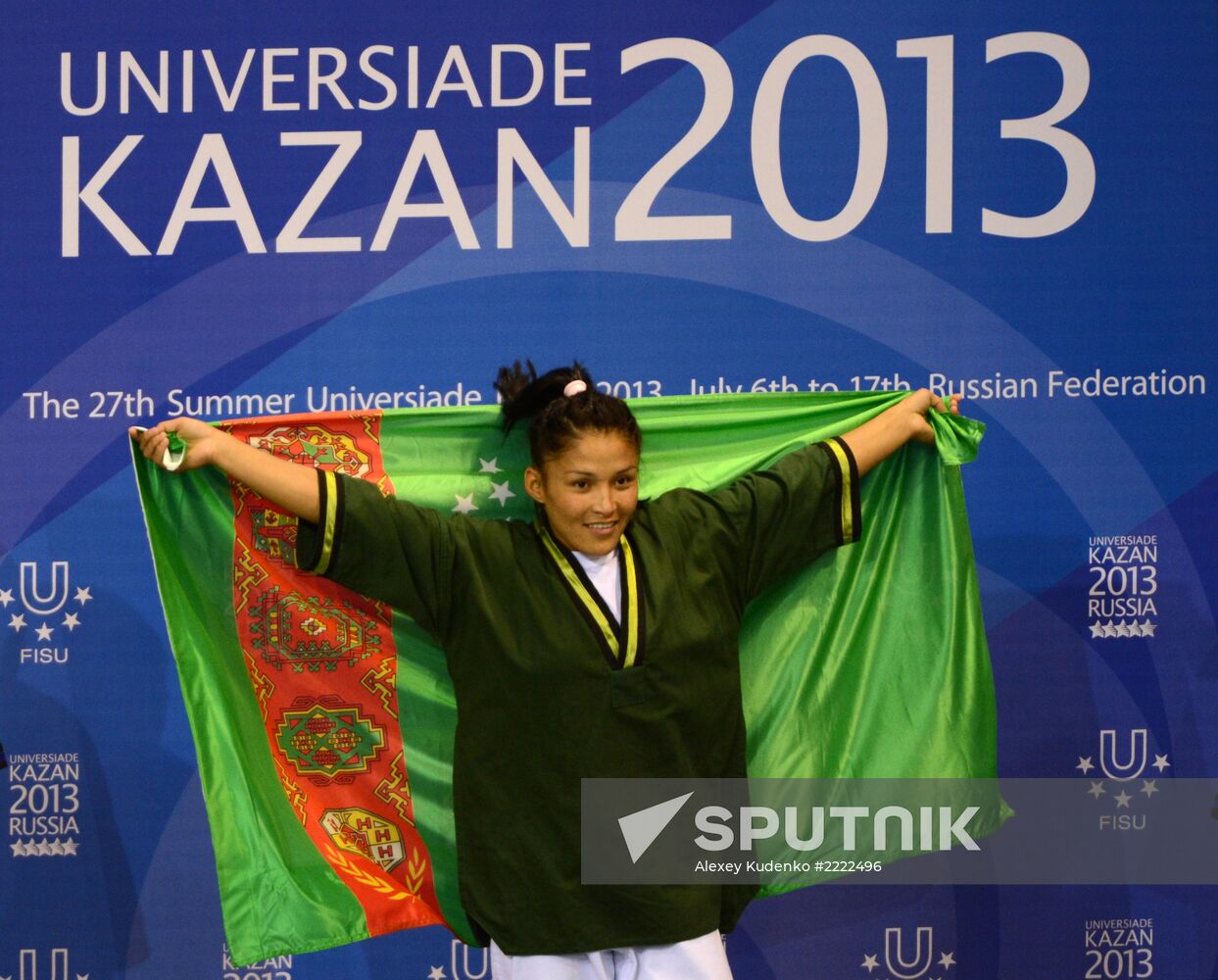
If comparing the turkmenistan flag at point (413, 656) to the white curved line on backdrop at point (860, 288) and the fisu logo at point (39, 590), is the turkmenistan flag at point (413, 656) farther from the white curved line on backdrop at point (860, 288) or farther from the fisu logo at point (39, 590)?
the fisu logo at point (39, 590)

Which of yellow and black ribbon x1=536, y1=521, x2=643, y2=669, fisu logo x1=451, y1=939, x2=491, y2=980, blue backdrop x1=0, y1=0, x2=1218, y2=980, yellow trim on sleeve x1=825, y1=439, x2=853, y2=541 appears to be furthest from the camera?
fisu logo x1=451, y1=939, x2=491, y2=980

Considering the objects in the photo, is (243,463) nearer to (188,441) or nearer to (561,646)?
(188,441)

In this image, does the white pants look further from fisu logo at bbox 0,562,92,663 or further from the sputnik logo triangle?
fisu logo at bbox 0,562,92,663

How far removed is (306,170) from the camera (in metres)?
3.10

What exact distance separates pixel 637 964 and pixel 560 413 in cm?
95

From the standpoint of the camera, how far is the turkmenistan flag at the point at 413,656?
2.51 m

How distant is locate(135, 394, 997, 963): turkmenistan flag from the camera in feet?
8.25

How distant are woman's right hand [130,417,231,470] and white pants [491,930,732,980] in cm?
100

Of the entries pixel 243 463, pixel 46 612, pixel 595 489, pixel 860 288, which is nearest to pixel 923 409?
pixel 860 288

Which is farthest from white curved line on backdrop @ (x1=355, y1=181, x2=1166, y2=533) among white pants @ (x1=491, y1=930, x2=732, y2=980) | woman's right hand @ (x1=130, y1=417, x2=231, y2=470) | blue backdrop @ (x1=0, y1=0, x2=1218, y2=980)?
white pants @ (x1=491, y1=930, x2=732, y2=980)

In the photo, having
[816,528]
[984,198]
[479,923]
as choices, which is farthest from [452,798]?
[984,198]

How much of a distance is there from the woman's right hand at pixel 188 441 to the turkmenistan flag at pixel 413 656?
90 mm

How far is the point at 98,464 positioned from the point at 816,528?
→ 167 centimetres

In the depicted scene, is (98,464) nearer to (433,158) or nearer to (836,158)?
(433,158)
